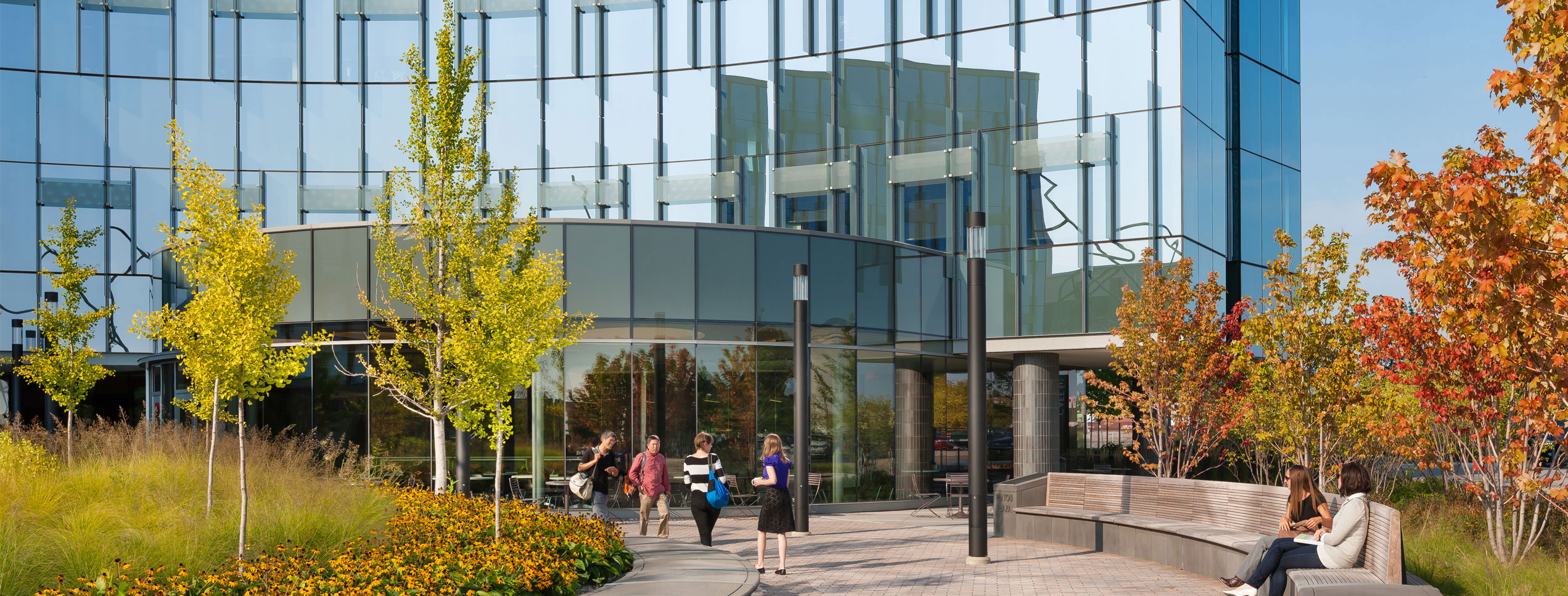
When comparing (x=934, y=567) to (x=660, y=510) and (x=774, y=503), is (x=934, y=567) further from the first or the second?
(x=660, y=510)

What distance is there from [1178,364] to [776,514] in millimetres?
9704

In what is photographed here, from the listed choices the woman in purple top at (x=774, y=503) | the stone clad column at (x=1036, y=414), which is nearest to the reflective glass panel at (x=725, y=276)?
the stone clad column at (x=1036, y=414)

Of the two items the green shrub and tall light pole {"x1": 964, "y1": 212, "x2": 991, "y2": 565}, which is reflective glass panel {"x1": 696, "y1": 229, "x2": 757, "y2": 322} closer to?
tall light pole {"x1": 964, "y1": 212, "x2": 991, "y2": 565}

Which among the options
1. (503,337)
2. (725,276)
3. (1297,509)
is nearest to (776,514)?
(503,337)

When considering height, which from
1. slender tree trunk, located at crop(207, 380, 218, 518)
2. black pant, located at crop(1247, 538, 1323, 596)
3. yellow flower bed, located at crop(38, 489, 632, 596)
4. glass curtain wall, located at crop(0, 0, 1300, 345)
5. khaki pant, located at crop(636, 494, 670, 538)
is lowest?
khaki pant, located at crop(636, 494, 670, 538)

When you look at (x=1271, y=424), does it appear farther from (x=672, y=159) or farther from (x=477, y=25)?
(x=477, y=25)

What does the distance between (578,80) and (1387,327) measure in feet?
71.7

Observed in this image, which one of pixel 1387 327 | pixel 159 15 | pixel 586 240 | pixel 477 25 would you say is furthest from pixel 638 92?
pixel 1387 327

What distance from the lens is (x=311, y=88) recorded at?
30938 millimetres

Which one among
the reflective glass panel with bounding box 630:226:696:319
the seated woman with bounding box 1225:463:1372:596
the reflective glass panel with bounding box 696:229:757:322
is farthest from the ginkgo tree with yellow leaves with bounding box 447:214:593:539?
the reflective glass panel with bounding box 696:229:757:322

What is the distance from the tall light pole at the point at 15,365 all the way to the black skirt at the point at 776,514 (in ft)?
75.2

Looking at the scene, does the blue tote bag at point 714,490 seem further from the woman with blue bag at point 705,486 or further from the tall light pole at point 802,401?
the tall light pole at point 802,401

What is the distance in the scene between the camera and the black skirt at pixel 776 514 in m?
12.2

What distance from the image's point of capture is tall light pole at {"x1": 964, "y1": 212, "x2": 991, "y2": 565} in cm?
1369
